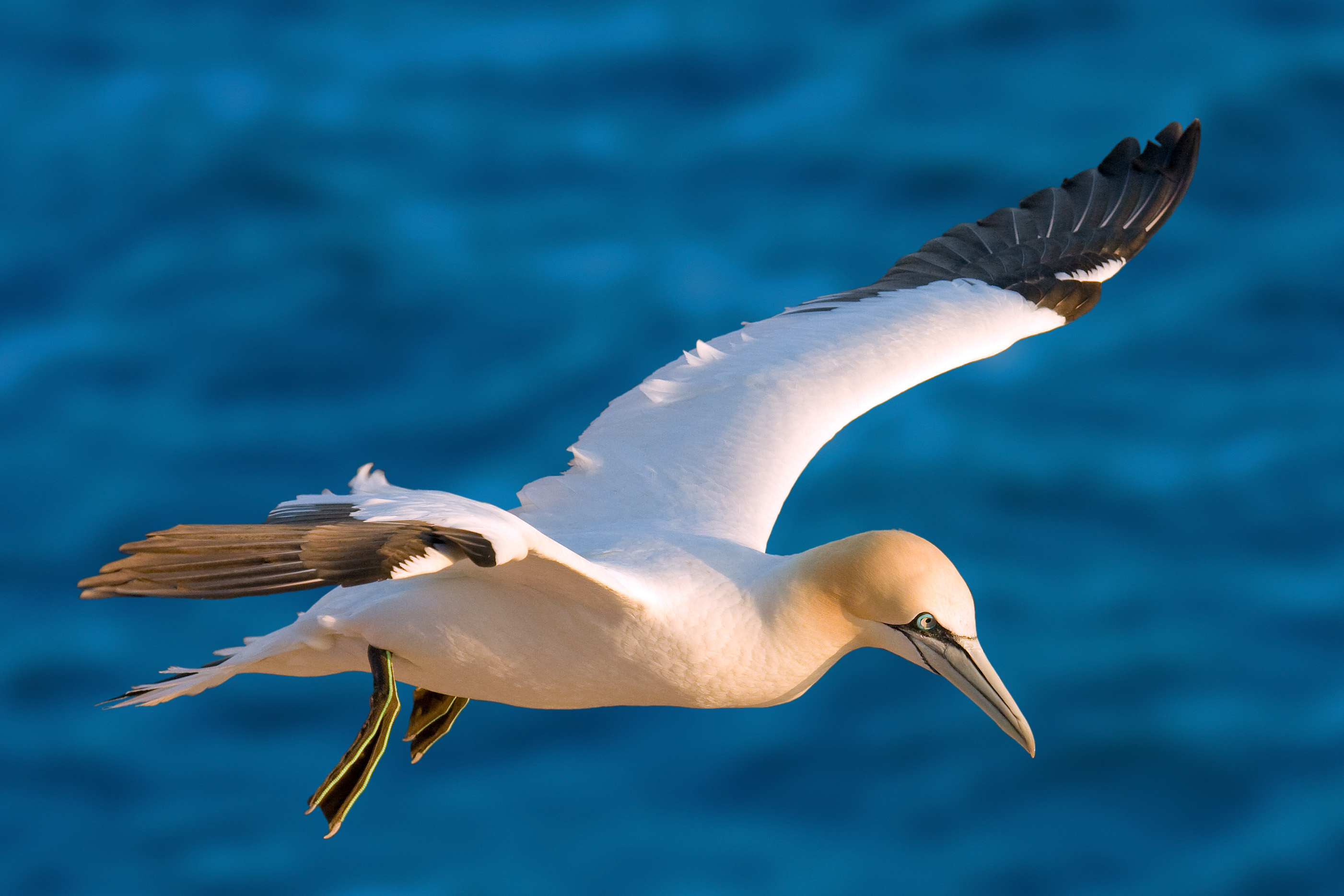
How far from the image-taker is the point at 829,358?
29.8ft

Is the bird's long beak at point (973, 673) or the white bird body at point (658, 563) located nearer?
the white bird body at point (658, 563)

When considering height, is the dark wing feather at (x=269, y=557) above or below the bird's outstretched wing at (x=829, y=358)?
below

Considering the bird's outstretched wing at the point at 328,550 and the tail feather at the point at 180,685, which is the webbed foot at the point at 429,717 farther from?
the bird's outstretched wing at the point at 328,550

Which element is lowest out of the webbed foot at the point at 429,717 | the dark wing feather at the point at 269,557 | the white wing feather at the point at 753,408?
the dark wing feather at the point at 269,557

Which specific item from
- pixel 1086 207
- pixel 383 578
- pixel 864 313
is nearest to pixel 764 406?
pixel 864 313

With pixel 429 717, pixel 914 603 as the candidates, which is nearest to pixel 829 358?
pixel 914 603

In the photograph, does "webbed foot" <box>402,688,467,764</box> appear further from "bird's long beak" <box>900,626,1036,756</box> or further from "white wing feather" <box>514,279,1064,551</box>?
"bird's long beak" <box>900,626,1036,756</box>

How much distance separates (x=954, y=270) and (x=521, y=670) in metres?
3.69

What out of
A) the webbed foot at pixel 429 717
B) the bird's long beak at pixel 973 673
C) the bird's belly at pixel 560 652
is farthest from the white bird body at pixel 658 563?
the webbed foot at pixel 429 717

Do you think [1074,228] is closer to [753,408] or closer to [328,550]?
[753,408]

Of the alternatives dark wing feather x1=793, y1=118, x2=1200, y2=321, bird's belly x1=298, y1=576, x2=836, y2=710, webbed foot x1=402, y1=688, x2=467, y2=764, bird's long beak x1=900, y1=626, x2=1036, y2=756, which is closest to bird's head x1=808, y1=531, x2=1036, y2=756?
bird's long beak x1=900, y1=626, x2=1036, y2=756

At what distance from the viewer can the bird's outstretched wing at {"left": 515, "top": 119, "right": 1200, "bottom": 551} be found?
27.4 feet

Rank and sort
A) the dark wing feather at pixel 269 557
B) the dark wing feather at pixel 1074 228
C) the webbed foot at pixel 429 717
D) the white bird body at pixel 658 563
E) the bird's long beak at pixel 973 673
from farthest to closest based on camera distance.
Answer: the dark wing feather at pixel 1074 228, the webbed foot at pixel 429 717, the bird's long beak at pixel 973 673, the white bird body at pixel 658 563, the dark wing feather at pixel 269 557

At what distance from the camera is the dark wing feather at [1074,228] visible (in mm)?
9875
